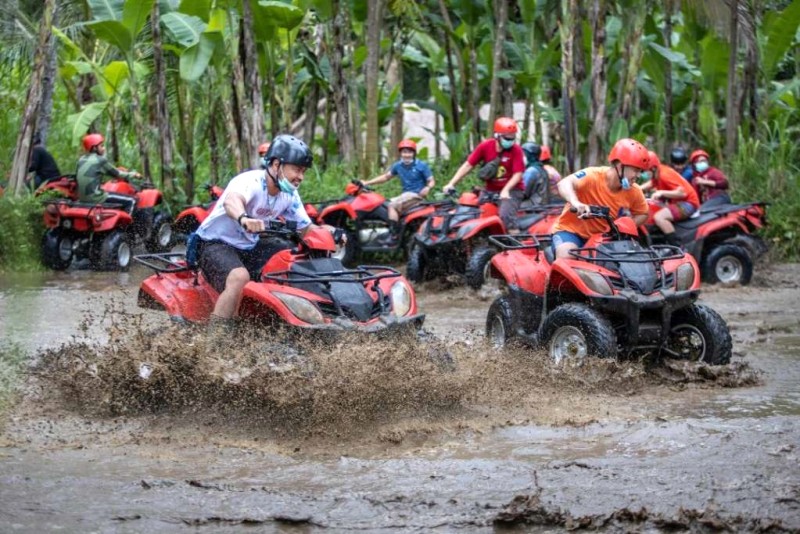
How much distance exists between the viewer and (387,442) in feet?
22.9

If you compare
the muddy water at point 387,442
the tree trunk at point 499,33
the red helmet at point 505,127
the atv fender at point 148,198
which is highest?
the tree trunk at point 499,33

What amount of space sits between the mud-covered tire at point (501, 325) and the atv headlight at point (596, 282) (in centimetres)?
98

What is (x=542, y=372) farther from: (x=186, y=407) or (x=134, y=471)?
(x=134, y=471)

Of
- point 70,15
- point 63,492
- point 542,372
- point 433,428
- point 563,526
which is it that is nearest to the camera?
point 563,526

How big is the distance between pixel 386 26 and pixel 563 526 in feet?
58.1

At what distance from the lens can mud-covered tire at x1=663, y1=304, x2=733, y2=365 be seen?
29.6 feet

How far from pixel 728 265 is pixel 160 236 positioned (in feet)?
25.4

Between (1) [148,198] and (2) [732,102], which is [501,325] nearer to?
(1) [148,198]

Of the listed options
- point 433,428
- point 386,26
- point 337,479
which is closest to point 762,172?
point 386,26

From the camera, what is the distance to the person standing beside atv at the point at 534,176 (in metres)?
15.3

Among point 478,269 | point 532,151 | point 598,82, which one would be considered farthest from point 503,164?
point 598,82

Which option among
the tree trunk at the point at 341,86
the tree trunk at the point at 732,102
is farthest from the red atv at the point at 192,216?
the tree trunk at the point at 732,102

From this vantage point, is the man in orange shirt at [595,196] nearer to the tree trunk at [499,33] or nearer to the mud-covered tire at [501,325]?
the mud-covered tire at [501,325]

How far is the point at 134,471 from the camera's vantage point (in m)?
6.44
